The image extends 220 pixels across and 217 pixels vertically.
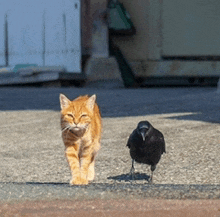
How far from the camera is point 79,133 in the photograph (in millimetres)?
2631

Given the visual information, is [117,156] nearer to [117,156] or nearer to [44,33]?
[117,156]

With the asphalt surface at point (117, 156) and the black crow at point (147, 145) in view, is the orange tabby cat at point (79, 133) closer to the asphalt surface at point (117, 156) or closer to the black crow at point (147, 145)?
the asphalt surface at point (117, 156)

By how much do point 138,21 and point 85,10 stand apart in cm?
147

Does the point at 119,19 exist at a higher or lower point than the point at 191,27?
higher

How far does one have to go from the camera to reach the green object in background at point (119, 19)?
13016 mm

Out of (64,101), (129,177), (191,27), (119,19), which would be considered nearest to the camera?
(64,101)

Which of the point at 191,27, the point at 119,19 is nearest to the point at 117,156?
the point at 119,19

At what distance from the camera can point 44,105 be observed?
28.3 feet

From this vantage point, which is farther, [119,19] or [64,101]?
[119,19]

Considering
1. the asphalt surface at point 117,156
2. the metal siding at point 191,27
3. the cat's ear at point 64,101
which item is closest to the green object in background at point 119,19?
the metal siding at point 191,27

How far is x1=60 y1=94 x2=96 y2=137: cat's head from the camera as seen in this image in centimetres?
251

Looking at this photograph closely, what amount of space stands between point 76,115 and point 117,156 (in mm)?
1835

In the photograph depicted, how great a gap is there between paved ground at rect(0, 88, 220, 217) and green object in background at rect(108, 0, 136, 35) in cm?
378

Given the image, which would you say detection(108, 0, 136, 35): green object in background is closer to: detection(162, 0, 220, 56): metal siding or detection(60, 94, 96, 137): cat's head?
detection(162, 0, 220, 56): metal siding
